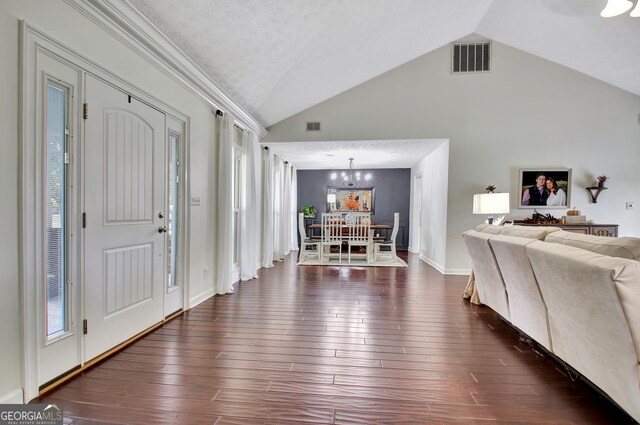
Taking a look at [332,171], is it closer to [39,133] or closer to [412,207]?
[412,207]

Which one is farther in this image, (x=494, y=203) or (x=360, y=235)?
(x=360, y=235)

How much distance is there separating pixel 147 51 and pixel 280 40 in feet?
4.25

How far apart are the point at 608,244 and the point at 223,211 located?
354 cm

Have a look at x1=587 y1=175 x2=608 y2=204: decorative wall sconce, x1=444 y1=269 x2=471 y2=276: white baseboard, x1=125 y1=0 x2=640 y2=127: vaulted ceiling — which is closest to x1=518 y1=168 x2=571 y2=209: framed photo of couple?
x1=587 y1=175 x2=608 y2=204: decorative wall sconce

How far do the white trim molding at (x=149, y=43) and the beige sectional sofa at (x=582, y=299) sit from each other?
3.16m

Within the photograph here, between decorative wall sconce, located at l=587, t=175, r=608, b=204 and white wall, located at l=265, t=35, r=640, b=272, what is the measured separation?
7cm

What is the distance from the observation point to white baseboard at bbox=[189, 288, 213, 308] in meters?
3.24

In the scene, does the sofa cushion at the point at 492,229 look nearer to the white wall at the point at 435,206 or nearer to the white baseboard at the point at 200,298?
the white wall at the point at 435,206

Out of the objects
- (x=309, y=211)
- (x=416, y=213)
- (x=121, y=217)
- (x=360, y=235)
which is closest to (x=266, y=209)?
(x=360, y=235)

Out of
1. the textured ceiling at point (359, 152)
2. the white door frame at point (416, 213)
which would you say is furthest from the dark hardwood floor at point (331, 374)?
the white door frame at point (416, 213)

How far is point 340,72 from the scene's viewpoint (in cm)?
439

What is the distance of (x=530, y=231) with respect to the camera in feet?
7.38

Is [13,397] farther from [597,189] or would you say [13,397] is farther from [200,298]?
[597,189]

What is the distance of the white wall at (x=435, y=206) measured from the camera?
521cm
